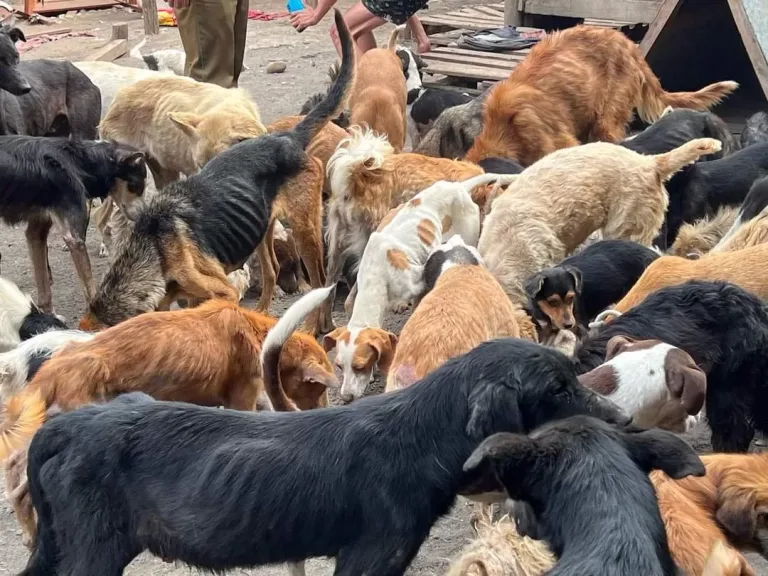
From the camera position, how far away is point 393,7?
10.6 metres

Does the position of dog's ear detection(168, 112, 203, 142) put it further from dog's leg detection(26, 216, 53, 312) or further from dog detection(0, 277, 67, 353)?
dog detection(0, 277, 67, 353)

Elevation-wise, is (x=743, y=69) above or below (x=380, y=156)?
below

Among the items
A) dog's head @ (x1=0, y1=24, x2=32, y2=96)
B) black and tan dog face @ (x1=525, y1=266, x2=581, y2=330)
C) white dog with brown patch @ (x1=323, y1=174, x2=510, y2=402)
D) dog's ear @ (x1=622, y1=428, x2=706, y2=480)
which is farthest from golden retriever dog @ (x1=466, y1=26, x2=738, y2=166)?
dog's ear @ (x1=622, y1=428, x2=706, y2=480)

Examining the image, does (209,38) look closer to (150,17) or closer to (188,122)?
(188,122)

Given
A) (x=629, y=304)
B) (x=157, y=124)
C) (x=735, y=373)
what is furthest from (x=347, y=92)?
(x=735, y=373)

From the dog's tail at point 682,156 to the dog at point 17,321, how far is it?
11.9 feet

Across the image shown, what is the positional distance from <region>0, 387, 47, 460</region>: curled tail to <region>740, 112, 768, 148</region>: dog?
5705 mm

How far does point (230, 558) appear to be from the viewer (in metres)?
3.37

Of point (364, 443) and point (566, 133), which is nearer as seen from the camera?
point (364, 443)

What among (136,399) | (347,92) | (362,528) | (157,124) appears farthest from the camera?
(157,124)

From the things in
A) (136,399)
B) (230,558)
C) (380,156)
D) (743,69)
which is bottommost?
(743,69)

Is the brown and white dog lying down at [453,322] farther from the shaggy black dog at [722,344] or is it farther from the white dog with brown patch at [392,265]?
the shaggy black dog at [722,344]

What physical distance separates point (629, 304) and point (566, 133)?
3.16 m

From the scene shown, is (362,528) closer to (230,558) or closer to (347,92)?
(230,558)
